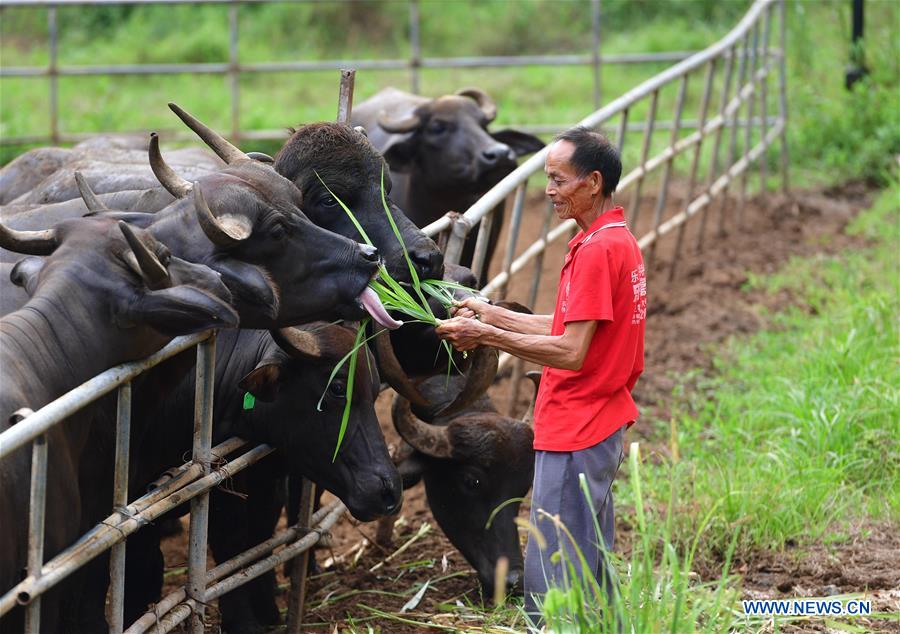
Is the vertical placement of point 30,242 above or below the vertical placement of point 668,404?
above

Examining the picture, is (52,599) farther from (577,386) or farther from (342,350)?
(577,386)

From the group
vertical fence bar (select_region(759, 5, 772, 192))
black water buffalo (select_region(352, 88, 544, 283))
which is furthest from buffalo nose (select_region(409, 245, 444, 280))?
vertical fence bar (select_region(759, 5, 772, 192))

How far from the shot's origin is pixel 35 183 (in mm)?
6781

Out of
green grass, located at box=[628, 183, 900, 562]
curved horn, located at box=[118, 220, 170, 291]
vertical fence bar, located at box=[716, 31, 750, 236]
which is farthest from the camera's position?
vertical fence bar, located at box=[716, 31, 750, 236]

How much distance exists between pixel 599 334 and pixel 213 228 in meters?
1.30

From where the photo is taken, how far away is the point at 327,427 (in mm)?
4859

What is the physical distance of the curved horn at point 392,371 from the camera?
489 centimetres

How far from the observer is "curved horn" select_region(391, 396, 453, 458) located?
206 inches

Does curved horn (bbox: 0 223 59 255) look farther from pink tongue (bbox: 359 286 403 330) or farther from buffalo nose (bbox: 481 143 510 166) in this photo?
buffalo nose (bbox: 481 143 510 166)

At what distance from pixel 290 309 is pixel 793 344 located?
4.56 metres

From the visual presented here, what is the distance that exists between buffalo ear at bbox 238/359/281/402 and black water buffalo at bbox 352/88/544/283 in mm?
3369

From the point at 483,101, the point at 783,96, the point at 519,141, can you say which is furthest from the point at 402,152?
the point at 783,96

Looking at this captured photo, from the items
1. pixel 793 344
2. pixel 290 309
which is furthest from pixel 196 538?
pixel 793 344

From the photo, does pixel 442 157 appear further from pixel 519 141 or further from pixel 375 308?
pixel 375 308
